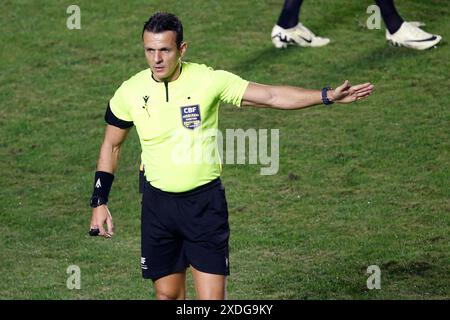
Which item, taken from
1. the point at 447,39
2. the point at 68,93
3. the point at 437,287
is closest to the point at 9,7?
the point at 68,93

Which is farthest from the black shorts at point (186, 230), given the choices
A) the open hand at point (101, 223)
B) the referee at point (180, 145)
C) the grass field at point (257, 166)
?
the grass field at point (257, 166)

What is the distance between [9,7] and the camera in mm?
18281

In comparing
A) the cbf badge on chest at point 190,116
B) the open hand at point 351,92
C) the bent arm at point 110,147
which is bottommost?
the bent arm at point 110,147

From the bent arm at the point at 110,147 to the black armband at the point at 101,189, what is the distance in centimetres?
5

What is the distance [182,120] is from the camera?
8867 mm

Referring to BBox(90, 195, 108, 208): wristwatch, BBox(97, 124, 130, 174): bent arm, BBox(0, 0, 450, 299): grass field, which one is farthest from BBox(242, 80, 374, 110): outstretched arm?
BBox(0, 0, 450, 299): grass field

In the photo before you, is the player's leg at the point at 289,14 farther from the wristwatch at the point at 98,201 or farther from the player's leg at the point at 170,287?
the player's leg at the point at 170,287

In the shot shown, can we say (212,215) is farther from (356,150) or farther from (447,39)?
(447,39)

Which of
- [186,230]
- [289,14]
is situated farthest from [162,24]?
[289,14]

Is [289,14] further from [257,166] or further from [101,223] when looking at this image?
[101,223]

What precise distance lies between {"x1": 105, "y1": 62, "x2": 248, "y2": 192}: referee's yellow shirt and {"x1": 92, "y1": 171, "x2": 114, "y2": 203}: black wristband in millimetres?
465

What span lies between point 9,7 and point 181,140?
33.2 feet

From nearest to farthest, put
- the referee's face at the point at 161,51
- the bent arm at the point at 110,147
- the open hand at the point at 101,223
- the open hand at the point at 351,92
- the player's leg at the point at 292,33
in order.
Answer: the open hand at the point at 351,92, the referee's face at the point at 161,51, the open hand at the point at 101,223, the bent arm at the point at 110,147, the player's leg at the point at 292,33

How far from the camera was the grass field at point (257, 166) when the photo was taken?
1166 centimetres
